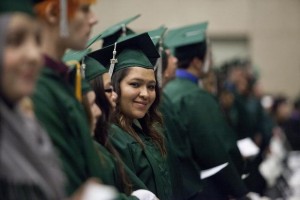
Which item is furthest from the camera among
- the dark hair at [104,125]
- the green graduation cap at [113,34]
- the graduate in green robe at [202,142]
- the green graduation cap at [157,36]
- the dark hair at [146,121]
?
the graduate in green robe at [202,142]

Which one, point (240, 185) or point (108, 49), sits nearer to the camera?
point (108, 49)

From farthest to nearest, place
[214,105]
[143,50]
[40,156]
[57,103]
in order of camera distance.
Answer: [214,105] → [143,50] → [57,103] → [40,156]

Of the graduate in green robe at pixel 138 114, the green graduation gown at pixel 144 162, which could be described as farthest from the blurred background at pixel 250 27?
the green graduation gown at pixel 144 162

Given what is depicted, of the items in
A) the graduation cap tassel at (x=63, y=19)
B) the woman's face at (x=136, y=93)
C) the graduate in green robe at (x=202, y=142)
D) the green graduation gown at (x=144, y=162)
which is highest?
the graduation cap tassel at (x=63, y=19)

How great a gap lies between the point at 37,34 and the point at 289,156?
1007 centimetres

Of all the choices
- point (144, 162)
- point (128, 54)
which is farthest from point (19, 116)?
point (128, 54)

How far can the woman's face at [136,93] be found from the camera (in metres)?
5.41

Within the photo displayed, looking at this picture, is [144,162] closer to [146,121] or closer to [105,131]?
[146,121]

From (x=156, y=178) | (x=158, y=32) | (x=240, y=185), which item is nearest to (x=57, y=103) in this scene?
(x=156, y=178)

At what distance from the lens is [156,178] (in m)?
5.27

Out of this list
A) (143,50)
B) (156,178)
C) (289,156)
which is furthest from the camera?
(289,156)

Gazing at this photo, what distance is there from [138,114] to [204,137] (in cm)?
159

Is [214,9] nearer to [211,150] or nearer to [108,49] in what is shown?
[211,150]

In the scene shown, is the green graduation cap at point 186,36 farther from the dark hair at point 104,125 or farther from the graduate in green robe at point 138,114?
the dark hair at point 104,125
